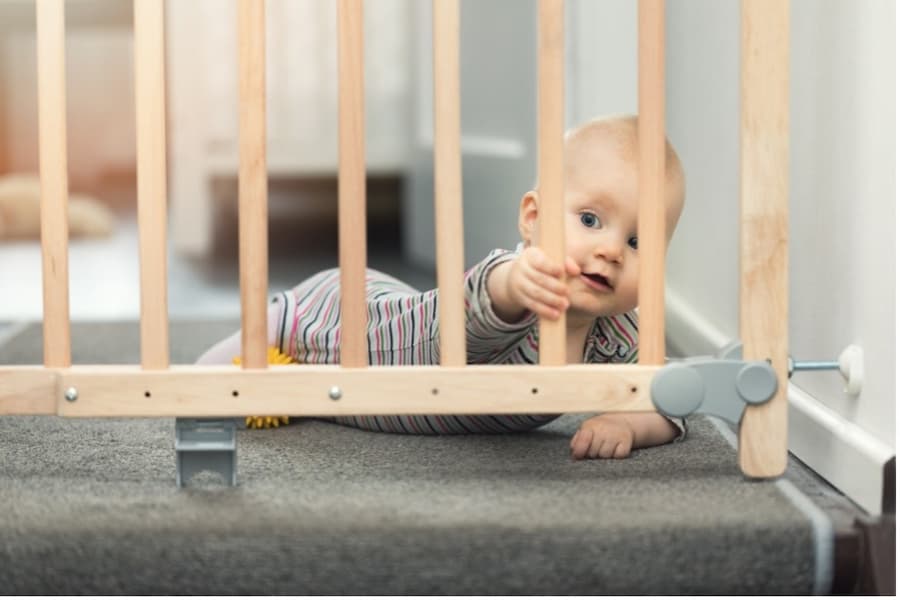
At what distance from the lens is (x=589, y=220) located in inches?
37.1

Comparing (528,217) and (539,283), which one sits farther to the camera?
(528,217)

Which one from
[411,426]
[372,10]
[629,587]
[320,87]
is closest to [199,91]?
[320,87]

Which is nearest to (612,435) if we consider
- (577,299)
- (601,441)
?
(601,441)

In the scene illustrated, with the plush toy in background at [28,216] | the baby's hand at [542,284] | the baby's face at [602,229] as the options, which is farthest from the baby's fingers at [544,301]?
the plush toy in background at [28,216]

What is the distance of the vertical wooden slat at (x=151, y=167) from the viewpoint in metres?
0.81

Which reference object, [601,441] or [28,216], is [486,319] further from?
[28,216]

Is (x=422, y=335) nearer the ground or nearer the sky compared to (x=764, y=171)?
nearer the ground

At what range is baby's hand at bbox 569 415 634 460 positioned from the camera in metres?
0.95

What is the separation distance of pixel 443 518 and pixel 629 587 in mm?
118

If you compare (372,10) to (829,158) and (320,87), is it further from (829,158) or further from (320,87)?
(829,158)

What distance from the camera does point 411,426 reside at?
1.05 meters

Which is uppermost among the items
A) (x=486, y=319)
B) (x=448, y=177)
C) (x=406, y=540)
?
(x=448, y=177)

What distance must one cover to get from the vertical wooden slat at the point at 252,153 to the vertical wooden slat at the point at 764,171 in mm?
317

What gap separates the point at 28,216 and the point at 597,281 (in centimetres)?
288
